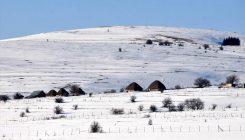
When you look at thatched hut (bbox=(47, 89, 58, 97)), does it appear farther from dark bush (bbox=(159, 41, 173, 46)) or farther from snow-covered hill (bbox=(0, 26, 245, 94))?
dark bush (bbox=(159, 41, 173, 46))

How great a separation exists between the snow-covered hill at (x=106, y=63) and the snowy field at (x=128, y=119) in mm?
20961

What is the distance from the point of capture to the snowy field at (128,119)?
28.9m

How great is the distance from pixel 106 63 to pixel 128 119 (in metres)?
57.6

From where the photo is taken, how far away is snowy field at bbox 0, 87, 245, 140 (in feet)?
94.7

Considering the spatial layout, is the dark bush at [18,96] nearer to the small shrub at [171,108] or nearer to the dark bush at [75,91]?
the dark bush at [75,91]

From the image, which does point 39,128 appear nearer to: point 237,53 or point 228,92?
point 228,92

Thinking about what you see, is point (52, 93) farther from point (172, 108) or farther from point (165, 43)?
point (165, 43)

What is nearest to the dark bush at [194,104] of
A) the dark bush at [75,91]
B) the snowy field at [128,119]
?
the snowy field at [128,119]

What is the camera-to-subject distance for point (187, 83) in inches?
3182

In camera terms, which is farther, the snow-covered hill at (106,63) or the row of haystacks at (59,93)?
the snow-covered hill at (106,63)

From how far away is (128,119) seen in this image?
125 ft

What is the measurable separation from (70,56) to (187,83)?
26.9 meters

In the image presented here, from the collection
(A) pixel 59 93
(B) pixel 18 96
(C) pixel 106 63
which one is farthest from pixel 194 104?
(C) pixel 106 63

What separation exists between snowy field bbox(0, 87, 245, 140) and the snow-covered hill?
68.8ft
